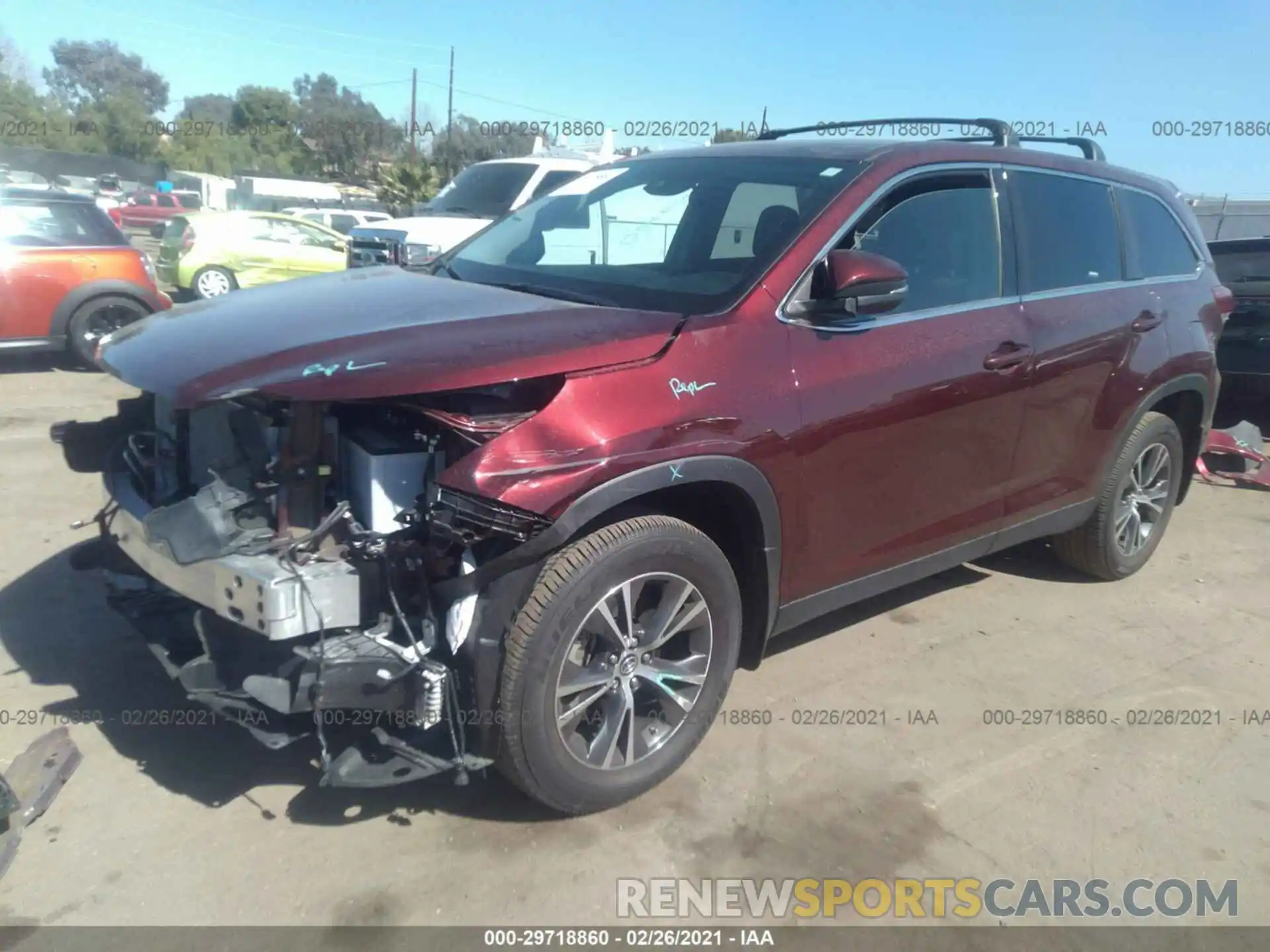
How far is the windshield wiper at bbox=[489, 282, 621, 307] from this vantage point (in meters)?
3.34

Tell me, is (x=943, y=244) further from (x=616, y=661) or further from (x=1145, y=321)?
(x=616, y=661)

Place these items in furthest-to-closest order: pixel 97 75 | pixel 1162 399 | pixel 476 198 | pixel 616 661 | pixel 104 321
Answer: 1. pixel 97 75
2. pixel 476 198
3. pixel 104 321
4. pixel 1162 399
5. pixel 616 661

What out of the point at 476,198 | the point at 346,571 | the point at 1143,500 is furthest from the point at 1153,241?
the point at 476,198

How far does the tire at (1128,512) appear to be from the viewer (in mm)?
4844

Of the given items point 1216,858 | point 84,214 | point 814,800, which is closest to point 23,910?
point 814,800

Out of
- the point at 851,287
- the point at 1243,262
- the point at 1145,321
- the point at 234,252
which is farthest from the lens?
the point at 234,252

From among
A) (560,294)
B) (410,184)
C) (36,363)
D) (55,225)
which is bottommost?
(36,363)

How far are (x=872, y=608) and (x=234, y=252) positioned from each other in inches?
494

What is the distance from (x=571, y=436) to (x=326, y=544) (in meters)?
0.75

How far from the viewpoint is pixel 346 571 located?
2.73 meters

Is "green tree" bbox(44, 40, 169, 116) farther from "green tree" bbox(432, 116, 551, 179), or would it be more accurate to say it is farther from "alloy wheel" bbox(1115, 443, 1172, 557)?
"alloy wheel" bbox(1115, 443, 1172, 557)

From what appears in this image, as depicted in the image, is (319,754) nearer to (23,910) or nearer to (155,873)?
(155,873)

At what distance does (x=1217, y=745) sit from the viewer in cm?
374

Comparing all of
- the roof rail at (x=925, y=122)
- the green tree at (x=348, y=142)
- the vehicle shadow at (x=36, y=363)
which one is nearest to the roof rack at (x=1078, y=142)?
the roof rail at (x=925, y=122)
